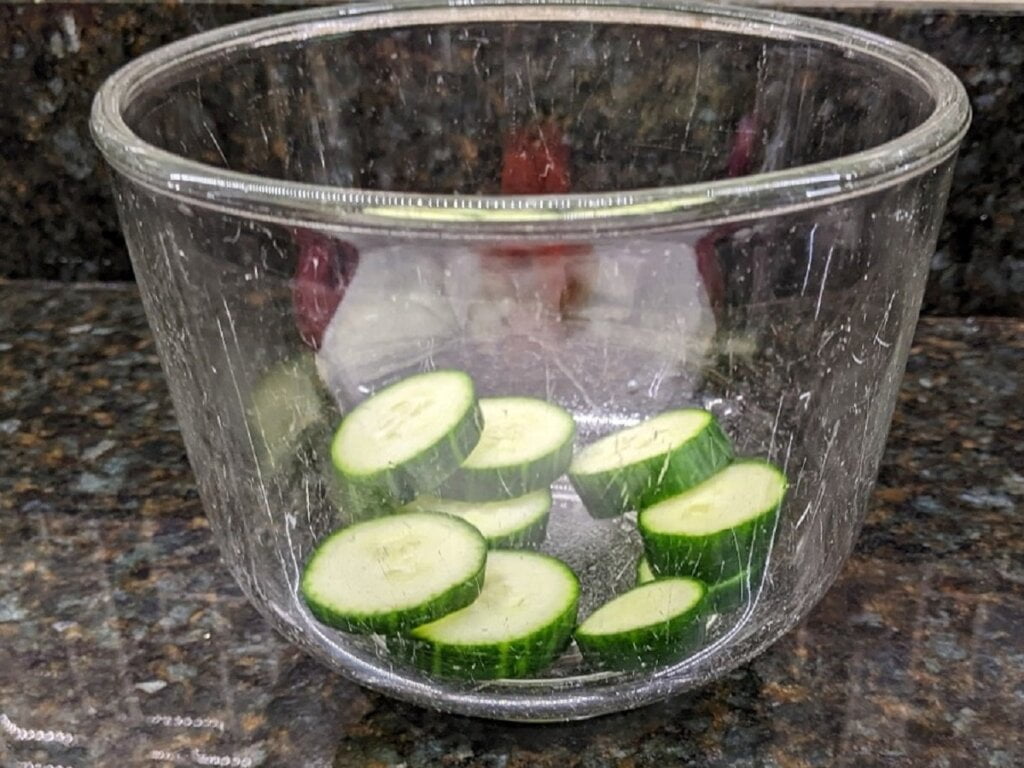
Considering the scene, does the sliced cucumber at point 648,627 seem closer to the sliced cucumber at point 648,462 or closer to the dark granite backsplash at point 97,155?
the sliced cucumber at point 648,462

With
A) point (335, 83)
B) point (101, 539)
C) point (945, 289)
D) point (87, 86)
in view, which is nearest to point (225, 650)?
point (101, 539)

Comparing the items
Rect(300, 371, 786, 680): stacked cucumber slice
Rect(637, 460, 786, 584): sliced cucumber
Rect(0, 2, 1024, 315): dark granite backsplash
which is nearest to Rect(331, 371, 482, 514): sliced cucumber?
Rect(300, 371, 786, 680): stacked cucumber slice

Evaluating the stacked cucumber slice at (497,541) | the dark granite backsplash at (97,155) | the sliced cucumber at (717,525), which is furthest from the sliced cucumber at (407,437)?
the dark granite backsplash at (97,155)

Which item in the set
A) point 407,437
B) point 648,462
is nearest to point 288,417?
point 407,437

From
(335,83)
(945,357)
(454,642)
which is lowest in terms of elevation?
(945,357)

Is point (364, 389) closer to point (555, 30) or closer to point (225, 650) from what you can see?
point (225, 650)

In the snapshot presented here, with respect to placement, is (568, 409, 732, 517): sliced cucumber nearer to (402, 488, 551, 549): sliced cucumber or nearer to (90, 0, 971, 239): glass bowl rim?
(402, 488, 551, 549): sliced cucumber
